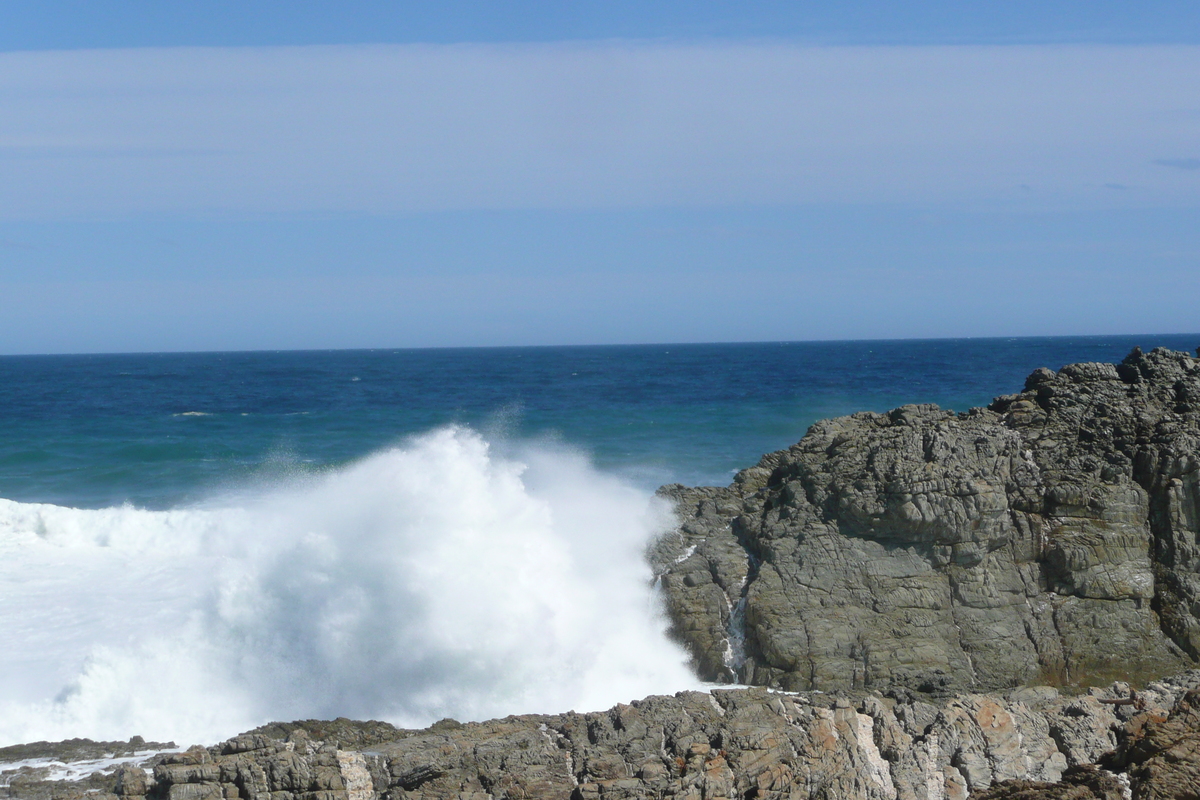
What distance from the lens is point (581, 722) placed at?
30.1 feet

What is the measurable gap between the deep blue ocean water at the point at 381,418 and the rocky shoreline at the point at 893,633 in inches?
498

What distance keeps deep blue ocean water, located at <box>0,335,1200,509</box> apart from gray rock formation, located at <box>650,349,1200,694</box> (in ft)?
41.7

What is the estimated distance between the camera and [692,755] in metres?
8.48

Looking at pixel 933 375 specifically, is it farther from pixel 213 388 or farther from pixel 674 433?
pixel 213 388

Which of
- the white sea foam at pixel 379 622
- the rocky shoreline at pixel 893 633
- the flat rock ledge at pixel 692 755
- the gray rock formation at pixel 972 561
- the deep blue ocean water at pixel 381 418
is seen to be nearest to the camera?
the flat rock ledge at pixel 692 755

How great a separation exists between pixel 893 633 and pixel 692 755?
4.35m

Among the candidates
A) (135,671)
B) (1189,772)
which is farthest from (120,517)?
(1189,772)

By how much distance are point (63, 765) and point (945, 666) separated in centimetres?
982

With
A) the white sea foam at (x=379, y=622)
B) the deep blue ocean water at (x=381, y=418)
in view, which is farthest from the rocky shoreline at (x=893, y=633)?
the deep blue ocean water at (x=381, y=418)

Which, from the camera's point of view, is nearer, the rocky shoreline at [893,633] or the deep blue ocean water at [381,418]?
the rocky shoreline at [893,633]

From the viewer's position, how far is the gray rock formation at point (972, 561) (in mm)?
11773

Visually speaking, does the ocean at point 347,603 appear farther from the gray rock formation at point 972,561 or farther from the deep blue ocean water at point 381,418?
the deep blue ocean water at point 381,418

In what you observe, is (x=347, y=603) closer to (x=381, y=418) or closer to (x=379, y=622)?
(x=379, y=622)

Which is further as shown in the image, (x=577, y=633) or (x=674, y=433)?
(x=674, y=433)
